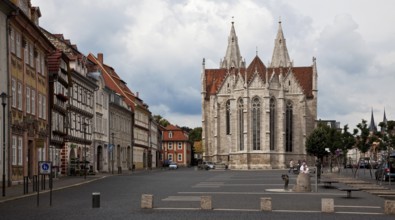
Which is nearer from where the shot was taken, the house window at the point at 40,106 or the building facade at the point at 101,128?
the house window at the point at 40,106

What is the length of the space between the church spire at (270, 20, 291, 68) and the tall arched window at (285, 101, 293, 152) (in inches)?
769

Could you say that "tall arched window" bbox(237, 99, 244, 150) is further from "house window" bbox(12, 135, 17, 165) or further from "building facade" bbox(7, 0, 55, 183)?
"house window" bbox(12, 135, 17, 165)

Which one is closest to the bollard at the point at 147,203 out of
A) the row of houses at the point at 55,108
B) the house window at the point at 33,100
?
the row of houses at the point at 55,108

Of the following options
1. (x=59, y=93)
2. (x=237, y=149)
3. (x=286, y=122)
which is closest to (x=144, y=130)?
(x=237, y=149)

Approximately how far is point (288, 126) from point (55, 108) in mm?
68790

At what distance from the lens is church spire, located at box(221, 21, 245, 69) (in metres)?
136

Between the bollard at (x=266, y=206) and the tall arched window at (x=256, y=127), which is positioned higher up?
the tall arched window at (x=256, y=127)

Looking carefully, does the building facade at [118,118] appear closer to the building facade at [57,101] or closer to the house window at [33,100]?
the building facade at [57,101]

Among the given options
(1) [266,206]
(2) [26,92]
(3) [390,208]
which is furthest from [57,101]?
(3) [390,208]

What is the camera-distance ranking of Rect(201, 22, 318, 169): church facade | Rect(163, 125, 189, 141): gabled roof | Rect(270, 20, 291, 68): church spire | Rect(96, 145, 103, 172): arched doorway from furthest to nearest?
Rect(163, 125, 189, 141): gabled roof, Rect(270, 20, 291, 68): church spire, Rect(201, 22, 318, 169): church facade, Rect(96, 145, 103, 172): arched doorway

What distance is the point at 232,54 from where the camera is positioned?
13650 centimetres

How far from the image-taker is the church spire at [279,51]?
5177 inches

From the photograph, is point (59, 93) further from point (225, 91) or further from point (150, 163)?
point (225, 91)

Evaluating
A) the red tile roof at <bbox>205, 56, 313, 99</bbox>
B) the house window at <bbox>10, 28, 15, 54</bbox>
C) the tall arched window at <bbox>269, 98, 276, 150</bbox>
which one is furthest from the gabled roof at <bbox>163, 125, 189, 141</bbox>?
the house window at <bbox>10, 28, 15, 54</bbox>
